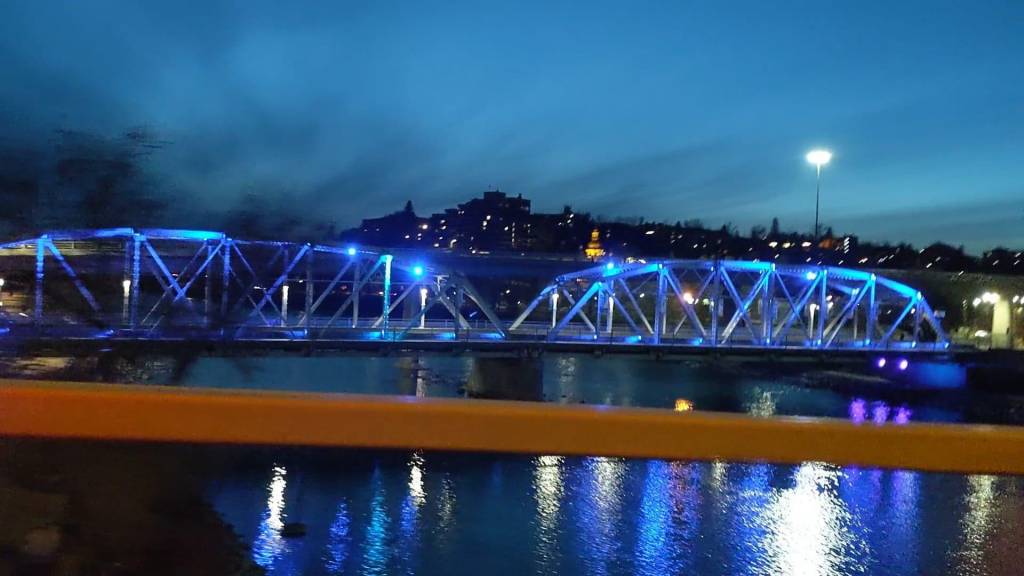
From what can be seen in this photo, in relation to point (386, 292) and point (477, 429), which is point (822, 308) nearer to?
point (386, 292)

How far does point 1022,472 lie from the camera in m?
3.97

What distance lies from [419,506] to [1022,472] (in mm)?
2831

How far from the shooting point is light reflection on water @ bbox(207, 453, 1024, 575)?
13.2ft

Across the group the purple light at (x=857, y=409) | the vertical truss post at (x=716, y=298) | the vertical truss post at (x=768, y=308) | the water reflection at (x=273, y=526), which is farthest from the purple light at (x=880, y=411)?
the water reflection at (x=273, y=526)

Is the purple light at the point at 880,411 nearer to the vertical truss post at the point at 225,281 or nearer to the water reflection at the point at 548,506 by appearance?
the vertical truss post at the point at 225,281

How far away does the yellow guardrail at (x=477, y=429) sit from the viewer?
3.85 metres

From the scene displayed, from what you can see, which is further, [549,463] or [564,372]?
[564,372]

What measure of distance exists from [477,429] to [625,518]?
3.16 feet

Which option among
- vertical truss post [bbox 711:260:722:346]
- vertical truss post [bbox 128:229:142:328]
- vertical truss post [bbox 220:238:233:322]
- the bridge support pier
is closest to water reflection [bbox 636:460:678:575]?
vertical truss post [bbox 220:238:233:322]

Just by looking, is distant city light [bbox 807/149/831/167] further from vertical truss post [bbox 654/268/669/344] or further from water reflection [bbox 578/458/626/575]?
water reflection [bbox 578/458/626/575]

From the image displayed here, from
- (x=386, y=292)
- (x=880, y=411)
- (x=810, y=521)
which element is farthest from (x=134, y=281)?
(x=880, y=411)

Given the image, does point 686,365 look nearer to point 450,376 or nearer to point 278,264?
point 450,376

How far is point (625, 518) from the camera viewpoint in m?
4.26

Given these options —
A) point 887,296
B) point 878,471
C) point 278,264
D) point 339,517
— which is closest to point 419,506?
point 339,517
